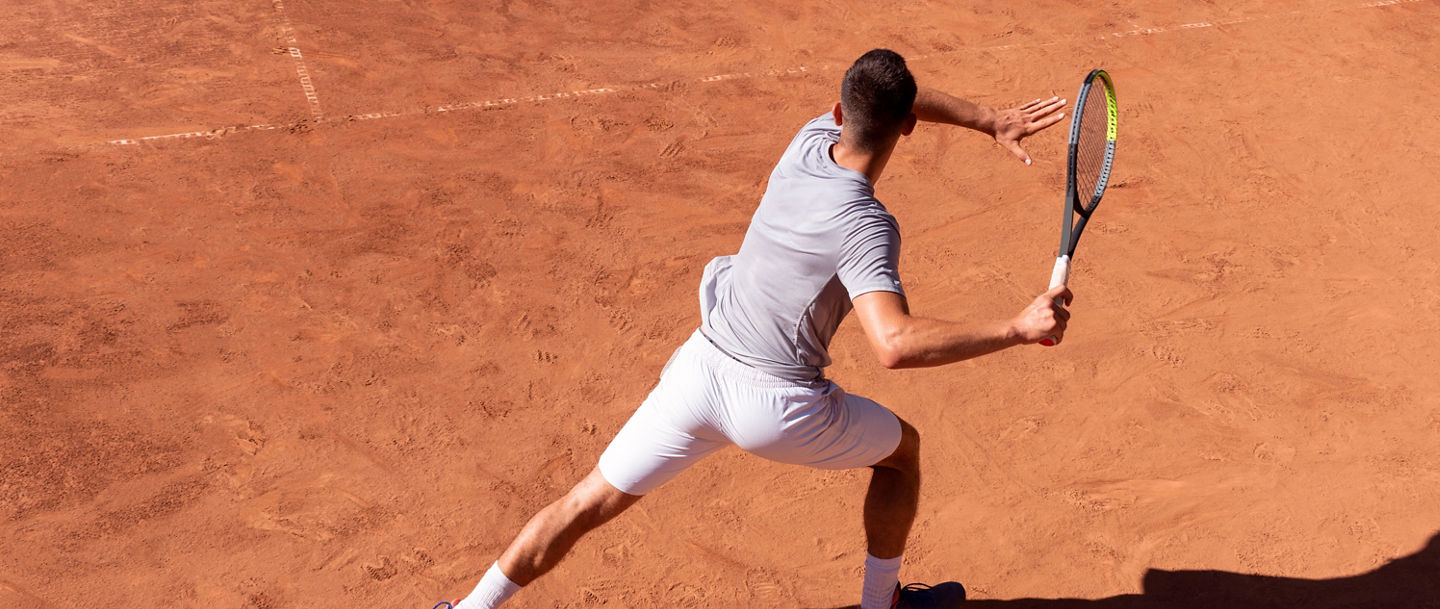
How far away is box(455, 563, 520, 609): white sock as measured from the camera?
11.7ft

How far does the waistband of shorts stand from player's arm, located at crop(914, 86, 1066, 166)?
1.16 meters

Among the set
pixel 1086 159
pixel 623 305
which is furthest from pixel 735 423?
pixel 623 305

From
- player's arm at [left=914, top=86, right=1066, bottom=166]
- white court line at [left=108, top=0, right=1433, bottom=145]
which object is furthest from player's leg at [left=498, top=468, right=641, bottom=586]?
white court line at [left=108, top=0, right=1433, bottom=145]

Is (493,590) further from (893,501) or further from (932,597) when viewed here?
(932,597)

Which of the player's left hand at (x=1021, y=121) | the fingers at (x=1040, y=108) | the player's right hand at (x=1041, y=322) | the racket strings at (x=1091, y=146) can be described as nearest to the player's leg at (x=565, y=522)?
the player's right hand at (x=1041, y=322)

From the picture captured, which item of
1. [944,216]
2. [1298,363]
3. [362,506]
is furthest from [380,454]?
[1298,363]

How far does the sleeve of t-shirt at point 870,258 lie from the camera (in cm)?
292

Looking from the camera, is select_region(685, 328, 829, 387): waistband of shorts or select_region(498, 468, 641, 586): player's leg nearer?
select_region(685, 328, 829, 387): waistband of shorts

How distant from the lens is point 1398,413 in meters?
5.08

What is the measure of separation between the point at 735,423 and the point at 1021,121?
1589 millimetres

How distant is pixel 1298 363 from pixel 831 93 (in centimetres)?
343

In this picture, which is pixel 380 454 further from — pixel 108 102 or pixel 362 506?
pixel 108 102

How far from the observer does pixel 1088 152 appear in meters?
4.45

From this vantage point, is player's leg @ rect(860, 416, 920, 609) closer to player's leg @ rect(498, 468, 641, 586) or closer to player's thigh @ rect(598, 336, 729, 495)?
player's thigh @ rect(598, 336, 729, 495)
